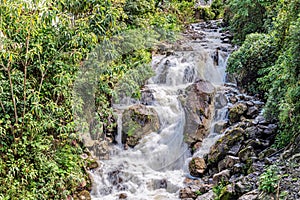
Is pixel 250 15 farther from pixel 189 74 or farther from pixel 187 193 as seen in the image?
pixel 187 193

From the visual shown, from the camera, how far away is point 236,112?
24.8 ft

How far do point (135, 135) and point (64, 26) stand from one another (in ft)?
9.95

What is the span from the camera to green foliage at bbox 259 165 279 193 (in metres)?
4.34

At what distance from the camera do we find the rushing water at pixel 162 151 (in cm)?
661

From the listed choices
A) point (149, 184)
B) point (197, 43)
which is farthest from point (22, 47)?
point (197, 43)

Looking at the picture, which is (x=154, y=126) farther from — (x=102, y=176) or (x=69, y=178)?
(x=69, y=178)

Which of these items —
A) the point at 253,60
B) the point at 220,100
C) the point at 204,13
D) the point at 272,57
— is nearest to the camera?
the point at 272,57

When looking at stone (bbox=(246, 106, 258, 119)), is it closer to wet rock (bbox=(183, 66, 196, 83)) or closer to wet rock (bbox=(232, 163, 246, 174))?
wet rock (bbox=(232, 163, 246, 174))

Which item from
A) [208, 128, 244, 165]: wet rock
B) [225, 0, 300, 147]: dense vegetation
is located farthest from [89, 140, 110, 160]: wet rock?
[225, 0, 300, 147]: dense vegetation

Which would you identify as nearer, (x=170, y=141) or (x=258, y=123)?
(x=258, y=123)

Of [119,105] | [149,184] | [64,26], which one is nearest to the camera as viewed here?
[64,26]

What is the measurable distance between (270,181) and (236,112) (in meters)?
3.31

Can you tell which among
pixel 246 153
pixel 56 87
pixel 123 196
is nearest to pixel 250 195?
pixel 246 153

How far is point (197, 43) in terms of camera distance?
11.8 meters
